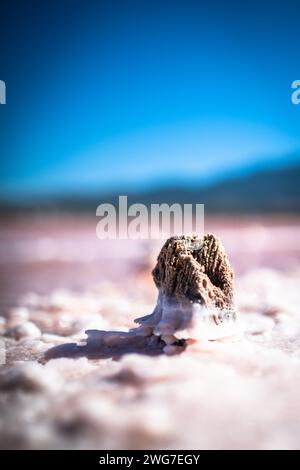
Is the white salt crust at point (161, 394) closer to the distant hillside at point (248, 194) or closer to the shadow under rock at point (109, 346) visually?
the shadow under rock at point (109, 346)

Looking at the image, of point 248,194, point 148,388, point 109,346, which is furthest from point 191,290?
point 248,194

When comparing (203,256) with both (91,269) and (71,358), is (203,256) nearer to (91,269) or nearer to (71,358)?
(71,358)

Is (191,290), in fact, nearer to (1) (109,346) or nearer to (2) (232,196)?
(1) (109,346)

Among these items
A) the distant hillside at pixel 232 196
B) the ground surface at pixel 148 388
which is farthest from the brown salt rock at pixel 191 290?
the distant hillside at pixel 232 196

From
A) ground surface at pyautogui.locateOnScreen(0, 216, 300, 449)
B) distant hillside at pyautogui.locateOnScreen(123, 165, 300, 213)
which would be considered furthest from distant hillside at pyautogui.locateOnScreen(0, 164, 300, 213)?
ground surface at pyautogui.locateOnScreen(0, 216, 300, 449)

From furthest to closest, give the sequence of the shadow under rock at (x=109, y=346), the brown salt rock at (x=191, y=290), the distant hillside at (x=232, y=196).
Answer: the distant hillside at (x=232, y=196) → the shadow under rock at (x=109, y=346) → the brown salt rock at (x=191, y=290)

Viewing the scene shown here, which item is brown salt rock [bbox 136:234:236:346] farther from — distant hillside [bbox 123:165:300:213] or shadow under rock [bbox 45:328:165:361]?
distant hillside [bbox 123:165:300:213]
